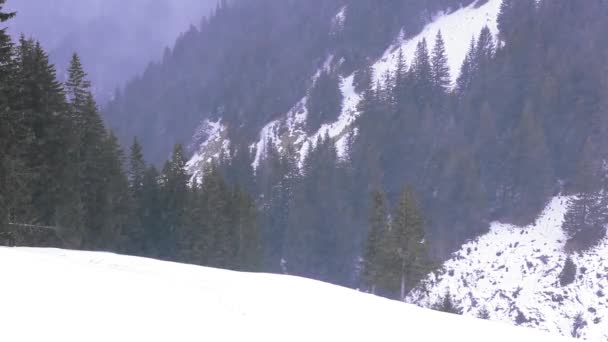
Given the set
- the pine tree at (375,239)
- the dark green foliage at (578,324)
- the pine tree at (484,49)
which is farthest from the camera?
the pine tree at (484,49)

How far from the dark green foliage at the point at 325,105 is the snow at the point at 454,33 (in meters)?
10.9

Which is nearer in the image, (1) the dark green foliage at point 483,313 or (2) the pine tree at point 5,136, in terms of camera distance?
(2) the pine tree at point 5,136

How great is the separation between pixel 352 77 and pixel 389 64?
8.78 meters

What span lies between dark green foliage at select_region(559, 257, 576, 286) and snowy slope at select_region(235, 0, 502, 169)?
155 feet

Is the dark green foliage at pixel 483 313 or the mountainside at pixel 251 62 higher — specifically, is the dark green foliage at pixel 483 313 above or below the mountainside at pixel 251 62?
below

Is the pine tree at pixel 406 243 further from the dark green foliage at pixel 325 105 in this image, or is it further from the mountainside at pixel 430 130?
the dark green foliage at pixel 325 105

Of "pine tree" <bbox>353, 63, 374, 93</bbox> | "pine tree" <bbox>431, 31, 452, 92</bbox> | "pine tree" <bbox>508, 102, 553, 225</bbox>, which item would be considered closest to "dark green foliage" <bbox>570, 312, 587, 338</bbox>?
"pine tree" <bbox>508, 102, 553, 225</bbox>

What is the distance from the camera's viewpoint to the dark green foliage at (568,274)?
43.4m

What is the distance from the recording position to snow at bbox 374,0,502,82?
318ft

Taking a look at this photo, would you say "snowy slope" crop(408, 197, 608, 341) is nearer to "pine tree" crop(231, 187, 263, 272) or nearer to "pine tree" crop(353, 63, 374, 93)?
"pine tree" crop(231, 187, 263, 272)

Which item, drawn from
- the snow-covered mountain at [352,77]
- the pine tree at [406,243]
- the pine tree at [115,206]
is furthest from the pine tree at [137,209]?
the snow-covered mountain at [352,77]

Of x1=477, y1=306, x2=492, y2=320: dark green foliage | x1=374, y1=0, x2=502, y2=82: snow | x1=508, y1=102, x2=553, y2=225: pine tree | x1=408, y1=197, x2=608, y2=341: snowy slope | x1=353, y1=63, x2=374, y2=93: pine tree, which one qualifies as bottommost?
x1=477, y1=306, x2=492, y2=320: dark green foliage

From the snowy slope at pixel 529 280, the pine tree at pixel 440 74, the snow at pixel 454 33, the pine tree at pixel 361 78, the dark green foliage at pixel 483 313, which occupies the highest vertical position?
the snow at pixel 454 33

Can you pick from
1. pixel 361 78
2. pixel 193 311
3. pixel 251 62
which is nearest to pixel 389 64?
pixel 361 78
